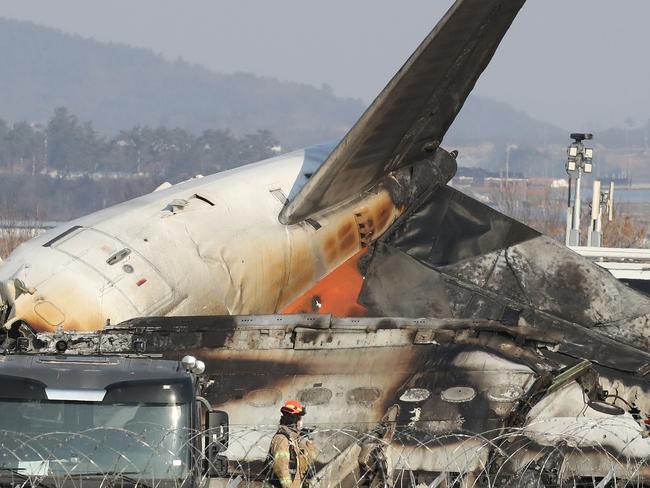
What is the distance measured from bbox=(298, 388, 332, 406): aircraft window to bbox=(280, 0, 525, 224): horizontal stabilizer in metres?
5.68

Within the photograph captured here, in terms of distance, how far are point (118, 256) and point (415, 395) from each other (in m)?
4.86

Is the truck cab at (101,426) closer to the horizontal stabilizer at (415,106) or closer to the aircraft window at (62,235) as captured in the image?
the aircraft window at (62,235)

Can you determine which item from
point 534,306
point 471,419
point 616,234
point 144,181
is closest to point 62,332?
point 471,419

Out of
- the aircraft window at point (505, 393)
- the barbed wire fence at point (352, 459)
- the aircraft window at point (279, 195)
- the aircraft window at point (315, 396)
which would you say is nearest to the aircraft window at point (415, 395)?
the barbed wire fence at point (352, 459)

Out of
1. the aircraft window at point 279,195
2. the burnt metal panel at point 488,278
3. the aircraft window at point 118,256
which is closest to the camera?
the aircraft window at point 118,256

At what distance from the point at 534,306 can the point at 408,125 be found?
3.74m

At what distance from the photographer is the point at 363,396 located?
17.6 meters

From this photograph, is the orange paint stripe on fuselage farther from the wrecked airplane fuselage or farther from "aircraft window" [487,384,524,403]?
"aircraft window" [487,384,524,403]

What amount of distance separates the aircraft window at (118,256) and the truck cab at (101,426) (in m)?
6.46

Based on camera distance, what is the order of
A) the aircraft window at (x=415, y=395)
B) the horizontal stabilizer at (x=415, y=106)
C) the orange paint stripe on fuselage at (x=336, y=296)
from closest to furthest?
the aircraft window at (x=415, y=395) < the horizontal stabilizer at (x=415, y=106) < the orange paint stripe on fuselage at (x=336, y=296)

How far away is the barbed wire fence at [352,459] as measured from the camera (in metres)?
12.0

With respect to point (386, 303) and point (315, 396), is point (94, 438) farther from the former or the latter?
point (386, 303)

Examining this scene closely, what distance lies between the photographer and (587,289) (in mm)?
24016

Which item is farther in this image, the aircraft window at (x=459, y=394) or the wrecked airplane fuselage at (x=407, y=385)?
the aircraft window at (x=459, y=394)
